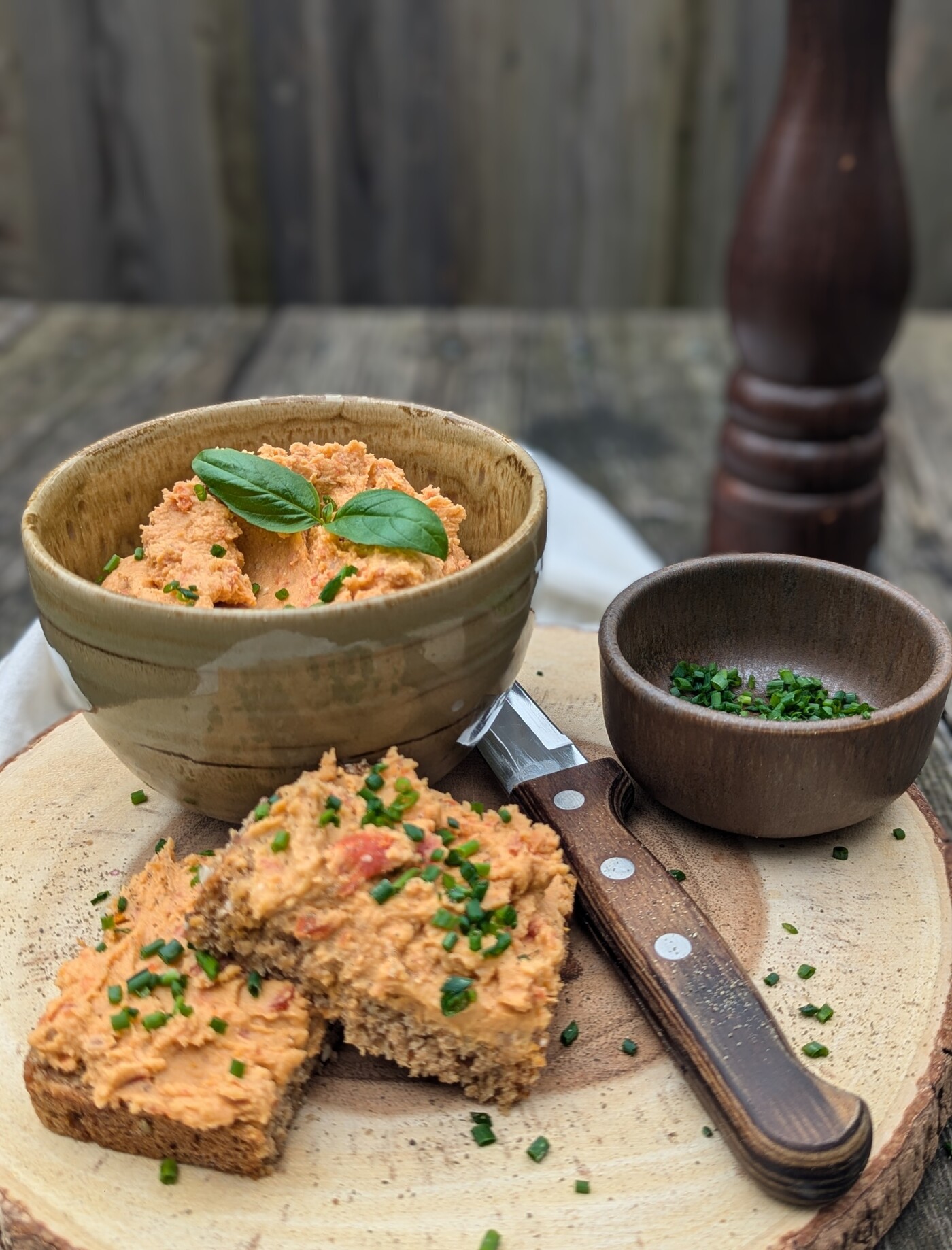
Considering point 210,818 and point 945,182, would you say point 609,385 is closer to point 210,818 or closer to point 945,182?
point 945,182

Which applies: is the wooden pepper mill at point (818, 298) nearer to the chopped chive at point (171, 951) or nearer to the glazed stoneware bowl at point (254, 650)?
the glazed stoneware bowl at point (254, 650)

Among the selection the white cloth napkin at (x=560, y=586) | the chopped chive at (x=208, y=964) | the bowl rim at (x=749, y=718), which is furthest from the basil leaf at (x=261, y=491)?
the chopped chive at (x=208, y=964)

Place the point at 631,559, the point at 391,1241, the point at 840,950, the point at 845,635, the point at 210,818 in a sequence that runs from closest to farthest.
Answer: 1. the point at 391,1241
2. the point at 840,950
3. the point at 210,818
4. the point at 845,635
5. the point at 631,559

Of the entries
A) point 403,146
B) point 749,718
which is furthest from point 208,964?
point 403,146

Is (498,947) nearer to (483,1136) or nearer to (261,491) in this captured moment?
(483,1136)

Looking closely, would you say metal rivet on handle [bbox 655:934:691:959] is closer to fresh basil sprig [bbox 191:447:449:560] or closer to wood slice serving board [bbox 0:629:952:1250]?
wood slice serving board [bbox 0:629:952:1250]

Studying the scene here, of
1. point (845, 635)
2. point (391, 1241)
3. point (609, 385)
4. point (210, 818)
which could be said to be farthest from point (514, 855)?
point (609, 385)
